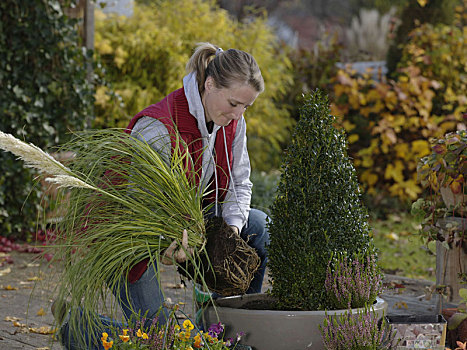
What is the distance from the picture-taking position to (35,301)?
11.3 ft

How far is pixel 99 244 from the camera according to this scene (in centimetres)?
201

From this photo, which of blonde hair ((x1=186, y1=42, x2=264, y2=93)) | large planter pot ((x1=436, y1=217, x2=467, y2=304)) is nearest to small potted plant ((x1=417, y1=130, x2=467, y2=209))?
large planter pot ((x1=436, y1=217, x2=467, y2=304))

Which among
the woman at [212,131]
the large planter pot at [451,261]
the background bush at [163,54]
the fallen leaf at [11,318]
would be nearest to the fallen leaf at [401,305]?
the large planter pot at [451,261]

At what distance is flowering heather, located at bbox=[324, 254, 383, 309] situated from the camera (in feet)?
6.97

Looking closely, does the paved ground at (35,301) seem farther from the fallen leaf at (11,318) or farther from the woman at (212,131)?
the woman at (212,131)

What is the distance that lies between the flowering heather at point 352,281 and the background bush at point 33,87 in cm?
328

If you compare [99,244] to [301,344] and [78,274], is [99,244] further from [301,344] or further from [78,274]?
[301,344]

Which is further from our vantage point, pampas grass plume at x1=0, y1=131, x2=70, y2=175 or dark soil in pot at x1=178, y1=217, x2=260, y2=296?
dark soil in pot at x1=178, y1=217, x2=260, y2=296

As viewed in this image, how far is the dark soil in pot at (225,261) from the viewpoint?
86.0 inches

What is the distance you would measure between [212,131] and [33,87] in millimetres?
2799

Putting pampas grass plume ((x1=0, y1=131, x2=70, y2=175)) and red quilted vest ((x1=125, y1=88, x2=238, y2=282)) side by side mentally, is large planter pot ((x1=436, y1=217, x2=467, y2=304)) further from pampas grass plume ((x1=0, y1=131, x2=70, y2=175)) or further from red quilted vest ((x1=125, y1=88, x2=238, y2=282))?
pampas grass plume ((x1=0, y1=131, x2=70, y2=175))

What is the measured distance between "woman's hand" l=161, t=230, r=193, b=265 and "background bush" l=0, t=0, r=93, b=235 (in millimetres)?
2997

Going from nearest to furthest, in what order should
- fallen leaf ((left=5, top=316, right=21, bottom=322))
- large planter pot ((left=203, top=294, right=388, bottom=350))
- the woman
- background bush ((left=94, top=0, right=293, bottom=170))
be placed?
large planter pot ((left=203, top=294, right=388, bottom=350)), the woman, fallen leaf ((left=5, top=316, right=21, bottom=322)), background bush ((left=94, top=0, right=293, bottom=170))

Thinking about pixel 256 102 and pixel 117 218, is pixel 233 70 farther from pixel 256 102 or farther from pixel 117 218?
pixel 256 102
